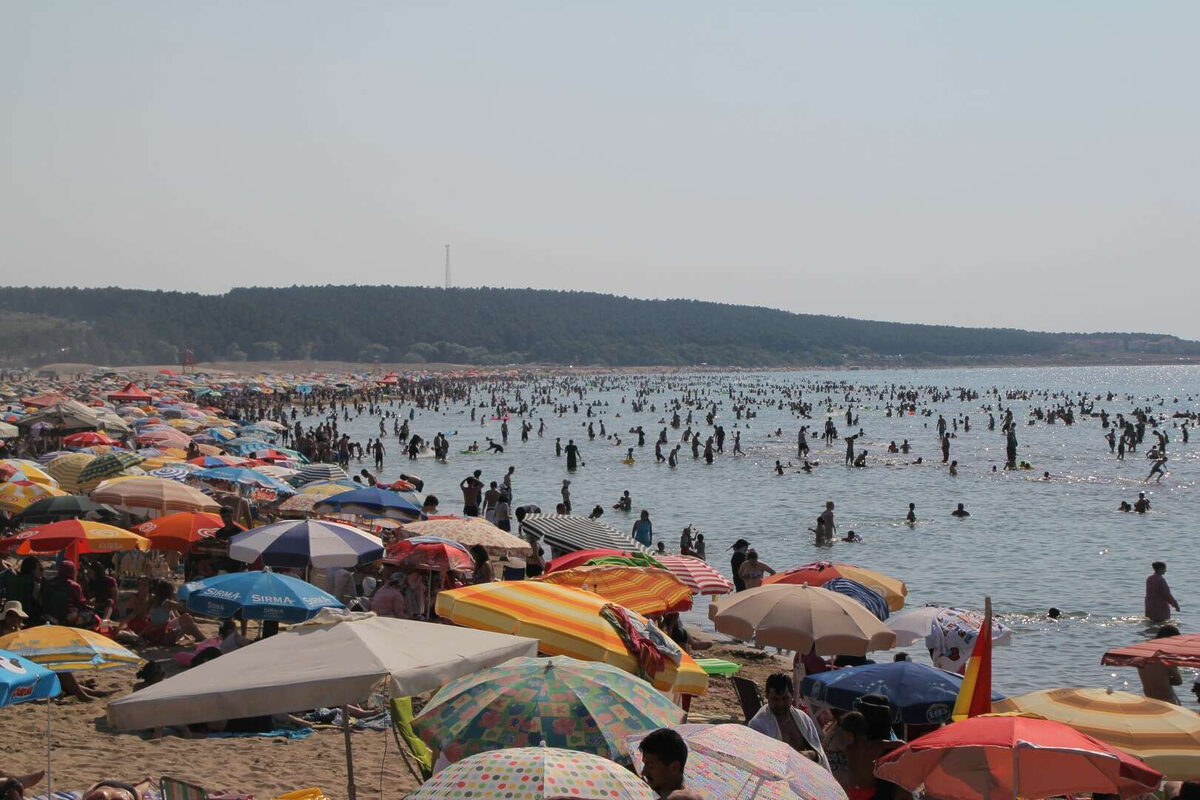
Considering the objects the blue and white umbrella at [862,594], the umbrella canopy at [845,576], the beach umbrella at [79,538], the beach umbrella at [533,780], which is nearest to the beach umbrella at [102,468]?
the beach umbrella at [79,538]

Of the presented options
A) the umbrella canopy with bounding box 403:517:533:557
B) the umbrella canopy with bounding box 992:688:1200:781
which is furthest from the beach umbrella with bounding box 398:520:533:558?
the umbrella canopy with bounding box 992:688:1200:781

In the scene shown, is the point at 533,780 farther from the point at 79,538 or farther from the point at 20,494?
the point at 20,494

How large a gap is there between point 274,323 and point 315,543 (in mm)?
168572

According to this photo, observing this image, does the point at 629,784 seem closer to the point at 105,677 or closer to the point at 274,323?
the point at 105,677

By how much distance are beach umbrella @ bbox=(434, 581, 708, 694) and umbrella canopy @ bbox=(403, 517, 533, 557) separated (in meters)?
4.86

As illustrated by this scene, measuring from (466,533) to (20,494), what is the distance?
19.1 ft

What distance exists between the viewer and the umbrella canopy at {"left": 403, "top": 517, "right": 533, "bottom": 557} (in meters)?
12.8

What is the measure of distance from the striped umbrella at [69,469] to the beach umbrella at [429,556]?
7.43 m

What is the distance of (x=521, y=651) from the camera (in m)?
6.44

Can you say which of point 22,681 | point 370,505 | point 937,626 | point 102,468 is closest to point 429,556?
point 370,505

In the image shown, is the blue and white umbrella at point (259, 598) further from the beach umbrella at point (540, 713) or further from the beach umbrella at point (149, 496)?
the beach umbrella at point (149, 496)

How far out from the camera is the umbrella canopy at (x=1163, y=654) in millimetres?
8023

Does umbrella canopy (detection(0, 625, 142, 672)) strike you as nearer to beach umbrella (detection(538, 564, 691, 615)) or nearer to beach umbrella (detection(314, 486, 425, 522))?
beach umbrella (detection(538, 564, 691, 615))

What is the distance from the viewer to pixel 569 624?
7379 millimetres
